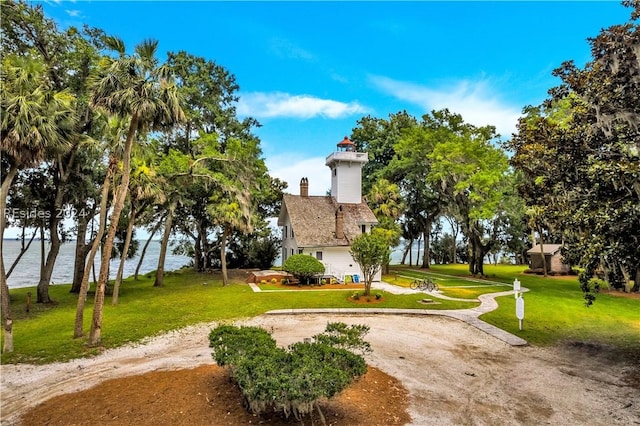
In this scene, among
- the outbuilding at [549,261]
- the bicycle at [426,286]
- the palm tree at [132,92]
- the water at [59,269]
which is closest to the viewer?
the palm tree at [132,92]

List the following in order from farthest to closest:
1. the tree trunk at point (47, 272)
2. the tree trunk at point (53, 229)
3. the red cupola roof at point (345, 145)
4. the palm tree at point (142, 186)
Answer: the red cupola roof at point (345, 145)
the tree trunk at point (47, 272)
the tree trunk at point (53, 229)
the palm tree at point (142, 186)

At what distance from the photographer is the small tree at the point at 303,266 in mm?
25250

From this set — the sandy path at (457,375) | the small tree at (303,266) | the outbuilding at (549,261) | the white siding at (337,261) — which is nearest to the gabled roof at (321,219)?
the white siding at (337,261)

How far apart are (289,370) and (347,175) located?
26.6 m

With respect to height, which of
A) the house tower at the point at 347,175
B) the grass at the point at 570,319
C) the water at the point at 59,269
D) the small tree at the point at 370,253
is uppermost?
the house tower at the point at 347,175

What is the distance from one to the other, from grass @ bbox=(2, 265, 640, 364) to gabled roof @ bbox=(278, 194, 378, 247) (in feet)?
18.6

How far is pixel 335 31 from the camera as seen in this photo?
15.2 m

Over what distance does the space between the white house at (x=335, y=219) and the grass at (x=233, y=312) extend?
537cm

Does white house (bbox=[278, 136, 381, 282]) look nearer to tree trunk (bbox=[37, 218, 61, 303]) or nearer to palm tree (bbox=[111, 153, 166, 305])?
palm tree (bbox=[111, 153, 166, 305])

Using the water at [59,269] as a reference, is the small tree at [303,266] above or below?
above

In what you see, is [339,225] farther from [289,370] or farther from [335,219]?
[289,370]

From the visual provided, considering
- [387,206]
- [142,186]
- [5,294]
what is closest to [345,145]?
[387,206]

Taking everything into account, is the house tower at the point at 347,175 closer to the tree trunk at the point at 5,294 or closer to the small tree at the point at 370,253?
the small tree at the point at 370,253

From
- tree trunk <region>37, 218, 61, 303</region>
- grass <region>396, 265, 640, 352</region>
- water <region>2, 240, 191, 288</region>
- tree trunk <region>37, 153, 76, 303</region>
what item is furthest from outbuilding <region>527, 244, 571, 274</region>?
water <region>2, 240, 191, 288</region>
